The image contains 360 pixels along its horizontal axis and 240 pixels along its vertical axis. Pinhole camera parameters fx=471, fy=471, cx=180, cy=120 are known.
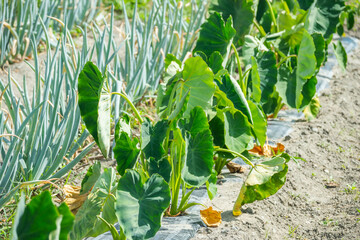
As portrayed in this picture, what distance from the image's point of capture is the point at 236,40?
236 cm

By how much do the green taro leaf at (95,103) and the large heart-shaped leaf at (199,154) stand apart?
247 mm

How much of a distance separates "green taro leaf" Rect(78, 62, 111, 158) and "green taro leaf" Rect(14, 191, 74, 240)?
14.3 inches

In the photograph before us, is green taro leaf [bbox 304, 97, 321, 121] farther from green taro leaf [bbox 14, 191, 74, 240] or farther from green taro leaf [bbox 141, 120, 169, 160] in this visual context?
green taro leaf [bbox 14, 191, 74, 240]

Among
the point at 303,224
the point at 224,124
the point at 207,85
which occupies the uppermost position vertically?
the point at 207,85

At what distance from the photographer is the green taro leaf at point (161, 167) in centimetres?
142

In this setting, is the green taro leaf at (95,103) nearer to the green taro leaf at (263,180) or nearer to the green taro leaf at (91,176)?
the green taro leaf at (91,176)

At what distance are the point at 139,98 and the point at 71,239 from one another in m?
1.22

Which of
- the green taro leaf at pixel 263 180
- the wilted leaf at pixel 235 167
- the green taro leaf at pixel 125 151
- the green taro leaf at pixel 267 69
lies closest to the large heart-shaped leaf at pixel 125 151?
the green taro leaf at pixel 125 151

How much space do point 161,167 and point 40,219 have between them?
0.50 metres

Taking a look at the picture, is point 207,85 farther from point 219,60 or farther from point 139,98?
point 139,98

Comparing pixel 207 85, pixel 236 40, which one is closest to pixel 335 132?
pixel 236 40

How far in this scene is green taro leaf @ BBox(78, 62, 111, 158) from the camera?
1.35 meters

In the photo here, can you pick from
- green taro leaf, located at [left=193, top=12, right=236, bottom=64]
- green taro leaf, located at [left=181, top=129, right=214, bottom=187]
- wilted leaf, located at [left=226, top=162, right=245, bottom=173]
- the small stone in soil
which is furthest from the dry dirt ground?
green taro leaf, located at [left=193, top=12, right=236, bottom=64]

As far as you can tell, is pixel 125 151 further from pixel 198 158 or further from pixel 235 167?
pixel 235 167
